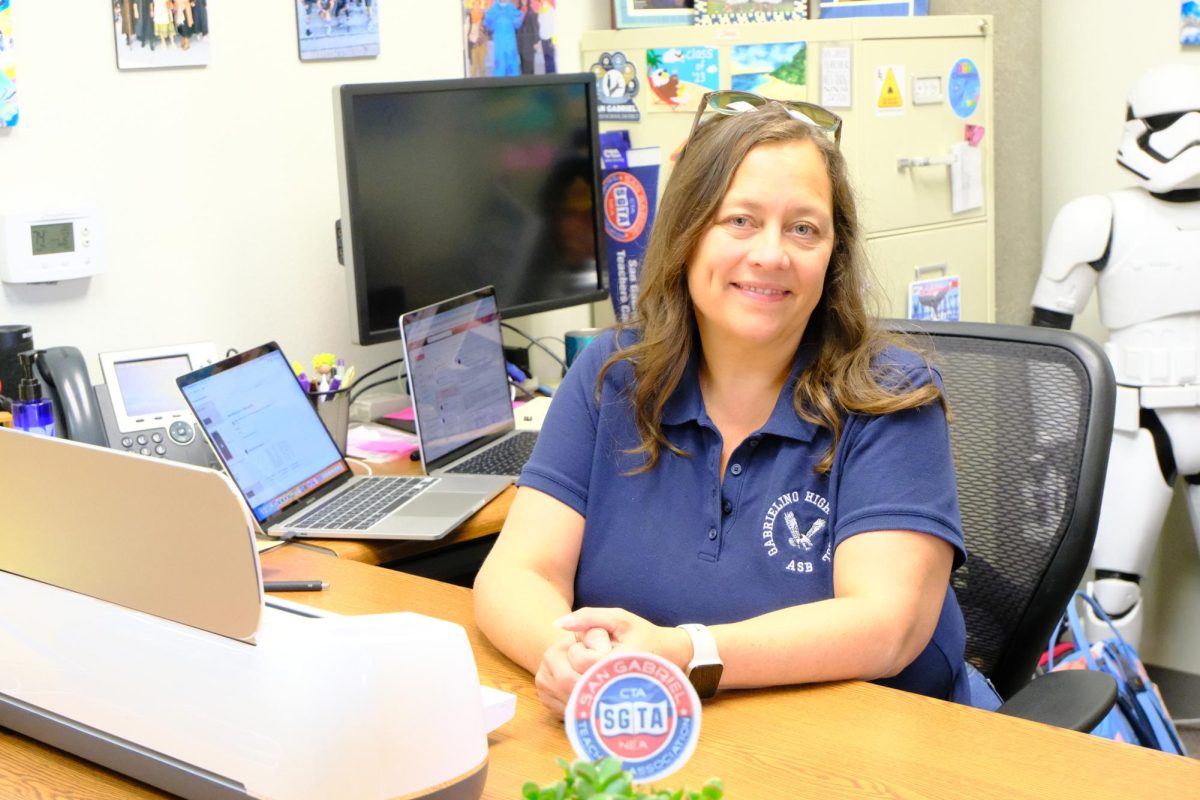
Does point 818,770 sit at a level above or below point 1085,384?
below

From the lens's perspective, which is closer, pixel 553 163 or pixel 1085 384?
pixel 1085 384

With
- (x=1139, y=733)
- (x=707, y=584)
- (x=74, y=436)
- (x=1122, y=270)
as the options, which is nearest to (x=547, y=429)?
(x=707, y=584)

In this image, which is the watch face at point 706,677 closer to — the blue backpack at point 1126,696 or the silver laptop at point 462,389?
the silver laptop at point 462,389

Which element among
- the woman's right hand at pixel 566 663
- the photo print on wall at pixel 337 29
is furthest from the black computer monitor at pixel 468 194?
the woman's right hand at pixel 566 663

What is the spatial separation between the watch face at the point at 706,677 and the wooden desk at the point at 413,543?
66 cm

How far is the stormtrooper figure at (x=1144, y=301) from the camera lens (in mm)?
2713

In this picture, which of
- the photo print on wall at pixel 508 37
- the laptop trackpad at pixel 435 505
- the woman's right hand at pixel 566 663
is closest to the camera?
the woman's right hand at pixel 566 663

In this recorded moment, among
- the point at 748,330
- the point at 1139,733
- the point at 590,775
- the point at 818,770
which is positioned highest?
the point at 748,330

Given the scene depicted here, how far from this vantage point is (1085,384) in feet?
4.96

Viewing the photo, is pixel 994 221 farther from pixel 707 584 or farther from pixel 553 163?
pixel 707 584

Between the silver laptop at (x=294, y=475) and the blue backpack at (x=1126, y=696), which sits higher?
the silver laptop at (x=294, y=475)

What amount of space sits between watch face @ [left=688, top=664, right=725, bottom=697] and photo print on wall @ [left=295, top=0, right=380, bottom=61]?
5.17 feet

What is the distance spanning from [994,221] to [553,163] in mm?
1246

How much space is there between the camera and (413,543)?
1794mm
